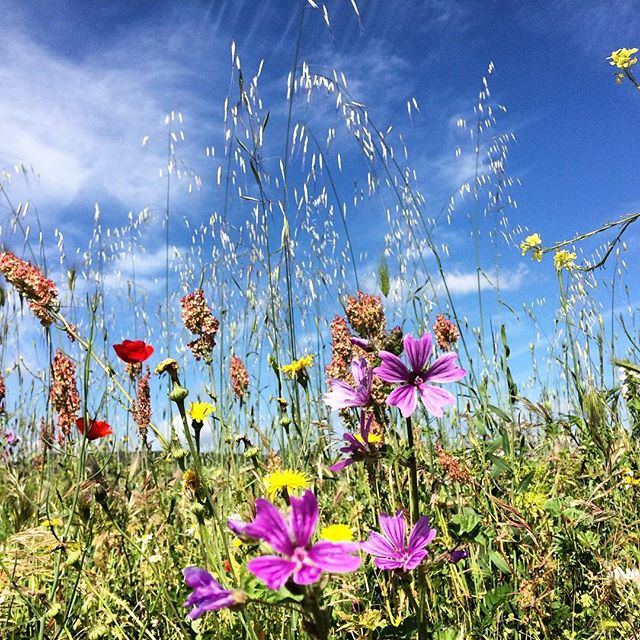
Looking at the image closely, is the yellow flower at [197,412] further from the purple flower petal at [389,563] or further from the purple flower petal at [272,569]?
the purple flower petal at [272,569]

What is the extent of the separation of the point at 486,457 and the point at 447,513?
0.75 feet

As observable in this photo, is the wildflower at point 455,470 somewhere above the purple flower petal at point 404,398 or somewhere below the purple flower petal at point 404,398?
below

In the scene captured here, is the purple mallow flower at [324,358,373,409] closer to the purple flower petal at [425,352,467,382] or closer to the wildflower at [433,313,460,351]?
the purple flower petal at [425,352,467,382]

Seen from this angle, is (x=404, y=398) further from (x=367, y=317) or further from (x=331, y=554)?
(x=367, y=317)

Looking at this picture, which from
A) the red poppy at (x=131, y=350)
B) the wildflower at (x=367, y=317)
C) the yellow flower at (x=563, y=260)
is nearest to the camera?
the wildflower at (x=367, y=317)

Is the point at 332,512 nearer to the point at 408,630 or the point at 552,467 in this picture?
the point at 552,467

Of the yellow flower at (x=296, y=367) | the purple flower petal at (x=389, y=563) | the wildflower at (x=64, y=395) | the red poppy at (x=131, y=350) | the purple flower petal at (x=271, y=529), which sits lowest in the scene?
the purple flower petal at (x=389, y=563)

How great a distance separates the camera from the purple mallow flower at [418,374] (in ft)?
2.81

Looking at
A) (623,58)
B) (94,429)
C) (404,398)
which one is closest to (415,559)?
(404,398)

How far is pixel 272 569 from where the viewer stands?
526 millimetres

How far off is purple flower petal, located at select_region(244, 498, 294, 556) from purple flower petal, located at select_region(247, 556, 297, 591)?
0.05 feet

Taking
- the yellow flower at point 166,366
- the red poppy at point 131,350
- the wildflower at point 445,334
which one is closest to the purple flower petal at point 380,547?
the yellow flower at point 166,366

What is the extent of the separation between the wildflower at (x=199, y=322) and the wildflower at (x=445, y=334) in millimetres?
1581

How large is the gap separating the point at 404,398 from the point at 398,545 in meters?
0.27
